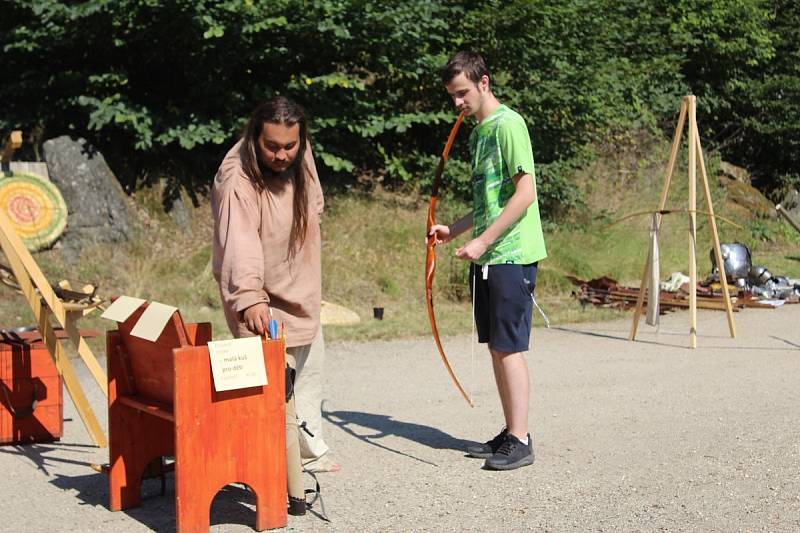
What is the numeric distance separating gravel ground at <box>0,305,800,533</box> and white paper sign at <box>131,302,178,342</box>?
84 cm

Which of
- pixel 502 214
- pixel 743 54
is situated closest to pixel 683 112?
pixel 502 214

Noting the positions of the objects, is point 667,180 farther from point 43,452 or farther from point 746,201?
point 746,201

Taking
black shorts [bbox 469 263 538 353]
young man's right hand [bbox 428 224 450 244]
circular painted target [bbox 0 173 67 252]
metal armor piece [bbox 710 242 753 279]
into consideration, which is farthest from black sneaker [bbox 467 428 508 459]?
metal armor piece [bbox 710 242 753 279]

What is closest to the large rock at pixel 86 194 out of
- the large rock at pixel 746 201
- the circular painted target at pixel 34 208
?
the circular painted target at pixel 34 208

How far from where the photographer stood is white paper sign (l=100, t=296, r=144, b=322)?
14.1 feet

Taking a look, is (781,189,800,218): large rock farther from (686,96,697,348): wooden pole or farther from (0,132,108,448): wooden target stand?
(0,132,108,448): wooden target stand

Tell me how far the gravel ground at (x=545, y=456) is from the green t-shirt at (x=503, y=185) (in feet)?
3.60

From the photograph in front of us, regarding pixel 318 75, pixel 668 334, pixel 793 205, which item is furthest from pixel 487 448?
pixel 793 205

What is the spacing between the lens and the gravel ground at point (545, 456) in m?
4.29

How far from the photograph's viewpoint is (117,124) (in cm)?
1271

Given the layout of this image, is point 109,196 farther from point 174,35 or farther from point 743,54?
point 743,54

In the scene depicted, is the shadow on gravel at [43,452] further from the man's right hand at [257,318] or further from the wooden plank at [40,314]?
the man's right hand at [257,318]

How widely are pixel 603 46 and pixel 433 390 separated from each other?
1076 centimetres

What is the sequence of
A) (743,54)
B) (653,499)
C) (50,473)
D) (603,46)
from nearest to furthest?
1. (653,499)
2. (50,473)
3. (603,46)
4. (743,54)
